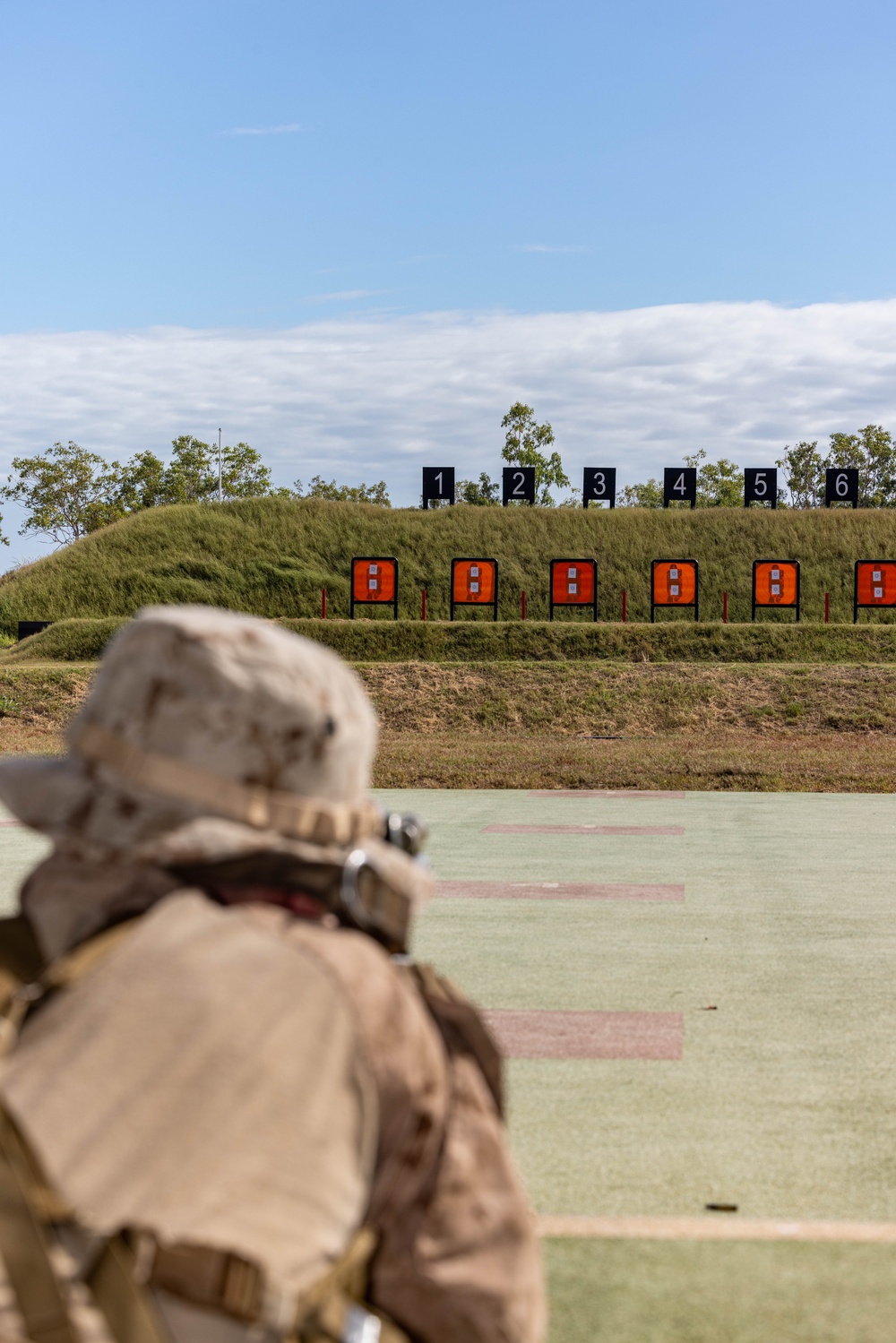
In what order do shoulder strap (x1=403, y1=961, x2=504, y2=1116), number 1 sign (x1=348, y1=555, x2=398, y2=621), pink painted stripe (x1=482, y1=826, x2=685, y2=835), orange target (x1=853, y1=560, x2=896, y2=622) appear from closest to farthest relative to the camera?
shoulder strap (x1=403, y1=961, x2=504, y2=1116) < pink painted stripe (x1=482, y1=826, x2=685, y2=835) < number 1 sign (x1=348, y1=555, x2=398, y2=621) < orange target (x1=853, y1=560, x2=896, y2=622)

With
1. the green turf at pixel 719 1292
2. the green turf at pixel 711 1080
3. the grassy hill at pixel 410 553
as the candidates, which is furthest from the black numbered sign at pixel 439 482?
the green turf at pixel 719 1292

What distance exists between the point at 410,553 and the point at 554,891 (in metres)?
42.0

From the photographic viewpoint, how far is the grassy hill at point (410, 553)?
161ft

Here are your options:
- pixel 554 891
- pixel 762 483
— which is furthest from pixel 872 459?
pixel 554 891

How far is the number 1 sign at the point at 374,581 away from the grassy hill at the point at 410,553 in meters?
5.54

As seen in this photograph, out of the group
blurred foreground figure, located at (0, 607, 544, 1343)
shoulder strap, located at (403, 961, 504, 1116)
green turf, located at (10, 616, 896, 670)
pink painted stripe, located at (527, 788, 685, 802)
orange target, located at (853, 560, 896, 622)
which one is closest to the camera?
blurred foreground figure, located at (0, 607, 544, 1343)

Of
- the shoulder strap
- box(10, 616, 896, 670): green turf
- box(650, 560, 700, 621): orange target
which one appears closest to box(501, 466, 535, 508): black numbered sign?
box(650, 560, 700, 621): orange target

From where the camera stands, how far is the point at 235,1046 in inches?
59.3

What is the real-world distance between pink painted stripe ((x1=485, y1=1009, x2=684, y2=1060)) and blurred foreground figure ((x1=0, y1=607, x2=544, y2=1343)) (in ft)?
13.1

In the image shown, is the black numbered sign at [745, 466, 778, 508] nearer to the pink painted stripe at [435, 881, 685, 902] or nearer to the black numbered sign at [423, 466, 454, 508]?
the black numbered sign at [423, 466, 454, 508]

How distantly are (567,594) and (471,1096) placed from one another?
1624 inches

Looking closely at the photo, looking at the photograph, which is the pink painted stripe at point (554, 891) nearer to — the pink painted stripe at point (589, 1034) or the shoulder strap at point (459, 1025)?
the pink painted stripe at point (589, 1034)

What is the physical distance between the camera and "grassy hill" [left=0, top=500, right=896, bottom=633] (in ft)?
161

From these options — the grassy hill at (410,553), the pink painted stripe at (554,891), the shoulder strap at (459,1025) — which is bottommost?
the pink painted stripe at (554,891)
